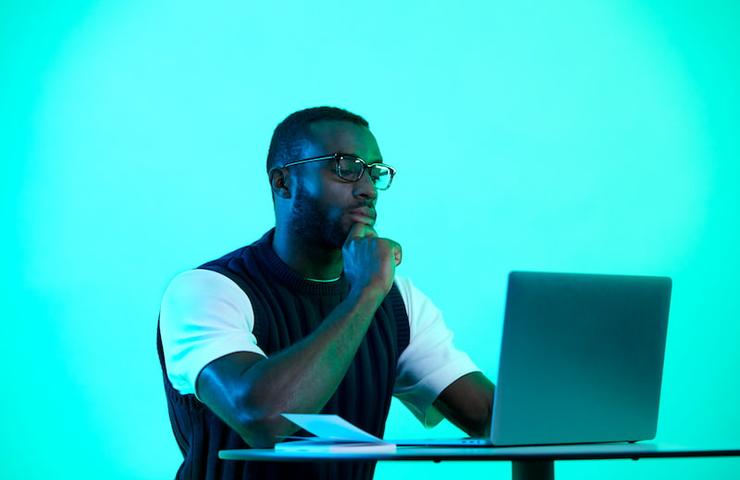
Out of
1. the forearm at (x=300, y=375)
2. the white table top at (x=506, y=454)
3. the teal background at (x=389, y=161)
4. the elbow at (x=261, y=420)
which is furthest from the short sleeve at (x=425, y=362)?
the teal background at (x=389, y=161)

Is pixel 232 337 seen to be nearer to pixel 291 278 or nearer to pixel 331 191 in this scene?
pixel 291 278

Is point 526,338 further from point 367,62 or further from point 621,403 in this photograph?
point 367,62

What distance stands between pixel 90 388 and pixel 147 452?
9.2 inches

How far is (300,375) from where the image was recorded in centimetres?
138

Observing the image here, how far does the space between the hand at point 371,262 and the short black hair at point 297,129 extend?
12.4 inches

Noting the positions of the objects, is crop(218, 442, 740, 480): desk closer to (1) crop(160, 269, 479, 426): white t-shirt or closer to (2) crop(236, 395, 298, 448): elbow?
(2) crop(236, 395, 298, 448): elbow

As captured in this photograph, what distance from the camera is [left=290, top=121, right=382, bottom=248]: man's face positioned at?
1819 millimetres

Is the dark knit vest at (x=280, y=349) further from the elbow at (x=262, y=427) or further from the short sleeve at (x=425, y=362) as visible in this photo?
the elbow at (x=262, y=427)

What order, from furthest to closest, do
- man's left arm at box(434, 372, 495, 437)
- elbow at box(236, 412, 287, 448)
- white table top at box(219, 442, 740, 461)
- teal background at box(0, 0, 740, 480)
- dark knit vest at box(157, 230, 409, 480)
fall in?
teal background at box(0, 0, 740, 480)
man's left arm at box(434, 372, 495, 437)
dark knit vest at box(157, 230, 409, 480)
elbow at box(236, 412, 287, 448)
white table top at box(219, 442, 740, 461)

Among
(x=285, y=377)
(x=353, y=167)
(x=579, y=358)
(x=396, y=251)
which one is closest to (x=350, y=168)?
(x=353, y=167)

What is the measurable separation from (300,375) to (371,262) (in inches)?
11.7

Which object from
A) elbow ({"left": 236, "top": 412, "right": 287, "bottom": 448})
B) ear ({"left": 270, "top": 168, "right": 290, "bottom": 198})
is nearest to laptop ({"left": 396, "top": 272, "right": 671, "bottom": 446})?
elbow ({"left": 236, "top": 412, "right": 287, "bottom": 448})

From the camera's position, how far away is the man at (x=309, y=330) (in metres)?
1.41

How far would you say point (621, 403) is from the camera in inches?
48.5
